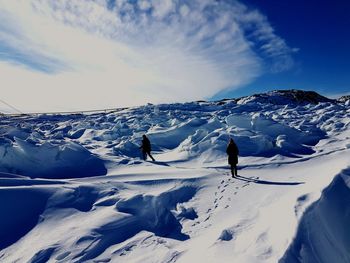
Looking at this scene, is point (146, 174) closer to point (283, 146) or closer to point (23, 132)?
point (283, 146)

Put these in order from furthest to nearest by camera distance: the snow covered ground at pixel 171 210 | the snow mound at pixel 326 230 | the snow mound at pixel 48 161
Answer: the snow mound at pixel 48 161 < the snow covered ground at pixel 171 210 < the snow mound at pixel 326 230

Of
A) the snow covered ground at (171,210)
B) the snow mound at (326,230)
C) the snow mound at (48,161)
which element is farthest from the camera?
the snow mound at (48,161)

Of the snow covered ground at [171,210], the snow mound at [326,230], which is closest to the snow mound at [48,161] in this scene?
the snow covered ground at [171,210]

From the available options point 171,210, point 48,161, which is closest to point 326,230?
point 171,210

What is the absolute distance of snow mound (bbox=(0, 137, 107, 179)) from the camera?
36.0 feet

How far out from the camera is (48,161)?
1165 cm

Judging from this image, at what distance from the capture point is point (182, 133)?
18.9 metres

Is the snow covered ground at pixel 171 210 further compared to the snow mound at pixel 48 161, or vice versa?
the snow mound at pixel 48 161

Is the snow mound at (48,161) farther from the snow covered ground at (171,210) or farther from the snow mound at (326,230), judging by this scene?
the snow mound at (326,230)

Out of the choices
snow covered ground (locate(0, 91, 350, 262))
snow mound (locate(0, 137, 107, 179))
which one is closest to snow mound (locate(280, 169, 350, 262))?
snow covered ground (locate(0, 91, 350, 262))

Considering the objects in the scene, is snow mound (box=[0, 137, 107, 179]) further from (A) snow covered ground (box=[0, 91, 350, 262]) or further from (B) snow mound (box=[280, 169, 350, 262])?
(B) snow mound (box=[280, 169, 350, 262])

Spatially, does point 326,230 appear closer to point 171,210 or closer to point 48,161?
point 171,210

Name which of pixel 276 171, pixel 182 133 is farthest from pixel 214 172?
pixel 182 133

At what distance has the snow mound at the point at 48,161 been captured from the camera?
36.0 ft
